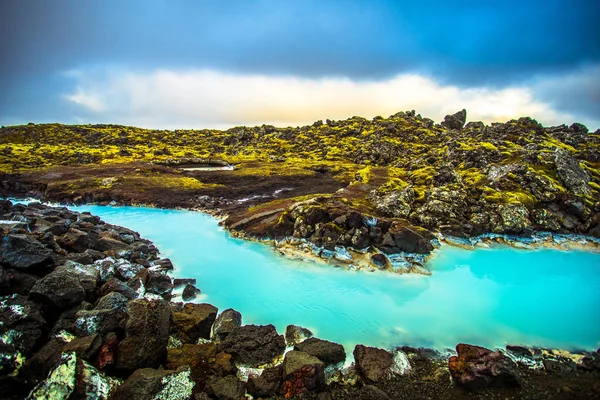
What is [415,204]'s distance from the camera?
36.0 m

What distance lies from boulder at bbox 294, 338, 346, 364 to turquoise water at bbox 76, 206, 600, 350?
2.16 m

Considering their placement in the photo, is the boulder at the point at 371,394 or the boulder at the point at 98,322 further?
the boulder at the point at 98,322

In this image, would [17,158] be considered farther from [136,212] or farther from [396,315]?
[396,315]

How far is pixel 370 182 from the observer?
48688 mm

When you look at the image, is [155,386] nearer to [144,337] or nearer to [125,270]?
[144,337]

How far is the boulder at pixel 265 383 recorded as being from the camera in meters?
10.7

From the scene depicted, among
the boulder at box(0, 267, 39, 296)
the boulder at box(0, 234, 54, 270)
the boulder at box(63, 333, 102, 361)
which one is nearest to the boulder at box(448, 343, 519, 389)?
the boulder at box(63, 333, 102, 361)

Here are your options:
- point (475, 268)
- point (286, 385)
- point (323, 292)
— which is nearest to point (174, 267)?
point (323, 292)

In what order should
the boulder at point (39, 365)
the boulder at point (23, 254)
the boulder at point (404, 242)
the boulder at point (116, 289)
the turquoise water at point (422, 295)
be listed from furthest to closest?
1. the boulder at point (404, 242)
2. the turquoise water at point (422, 295)
3. the boulder at point (116, 289)
4. the boulder at point (23, 254)
5. the boulder at point (39, 365)

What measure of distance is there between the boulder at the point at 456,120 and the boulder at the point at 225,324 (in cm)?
12699

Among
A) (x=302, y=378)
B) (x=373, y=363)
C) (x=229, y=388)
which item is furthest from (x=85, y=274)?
(x=373, y=363)

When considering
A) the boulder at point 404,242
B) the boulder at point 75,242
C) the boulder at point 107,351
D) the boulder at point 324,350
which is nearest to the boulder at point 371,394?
the boulder at point 324,350

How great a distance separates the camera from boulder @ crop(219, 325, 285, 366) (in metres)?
13.0

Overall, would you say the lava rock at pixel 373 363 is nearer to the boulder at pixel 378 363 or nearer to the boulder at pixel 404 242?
the boulder at pixel 378 363
